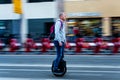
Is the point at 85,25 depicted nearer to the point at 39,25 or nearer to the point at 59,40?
the point at 39,25

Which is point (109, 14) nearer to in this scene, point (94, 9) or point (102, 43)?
point (94, 9)

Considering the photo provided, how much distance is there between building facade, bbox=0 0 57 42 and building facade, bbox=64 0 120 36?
69.2 inches

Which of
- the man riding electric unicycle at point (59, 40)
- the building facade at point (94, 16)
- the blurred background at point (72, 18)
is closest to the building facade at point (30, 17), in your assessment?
the blurred background at point (72, 18)

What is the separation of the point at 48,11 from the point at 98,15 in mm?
4415

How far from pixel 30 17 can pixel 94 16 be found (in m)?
5.77

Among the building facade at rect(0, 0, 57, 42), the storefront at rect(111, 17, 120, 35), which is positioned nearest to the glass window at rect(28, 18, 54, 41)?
the building facade at rect(0, 0, 57, 42)

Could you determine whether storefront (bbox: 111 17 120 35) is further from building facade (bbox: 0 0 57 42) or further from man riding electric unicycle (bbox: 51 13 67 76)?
man riding electric unicycle (bbox: 51 13 67 76)

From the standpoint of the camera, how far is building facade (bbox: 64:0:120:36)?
3384cm

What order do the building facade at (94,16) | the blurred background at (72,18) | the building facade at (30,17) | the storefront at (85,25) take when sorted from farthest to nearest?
the building facade at (30,17) < the storefront at (85,25) < the building facade at (94,16) < the blurred background at (72,18)

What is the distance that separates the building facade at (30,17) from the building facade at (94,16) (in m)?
1.76

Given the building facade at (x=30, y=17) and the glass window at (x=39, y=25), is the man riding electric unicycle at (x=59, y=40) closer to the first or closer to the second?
the building facade at (x=30, y=17)

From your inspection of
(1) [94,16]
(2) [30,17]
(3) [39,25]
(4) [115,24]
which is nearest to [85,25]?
(1) [94,16]

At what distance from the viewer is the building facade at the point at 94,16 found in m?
33.8

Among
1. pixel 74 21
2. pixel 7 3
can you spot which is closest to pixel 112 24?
pixel 74 21
